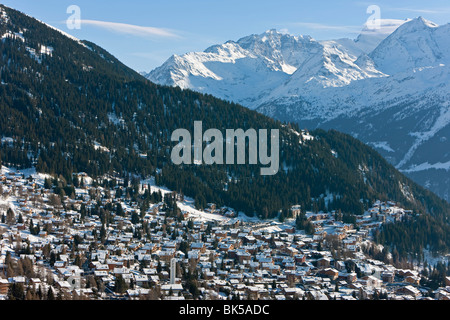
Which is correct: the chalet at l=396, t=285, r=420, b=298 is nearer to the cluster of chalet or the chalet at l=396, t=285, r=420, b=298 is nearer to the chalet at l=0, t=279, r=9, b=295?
the cluster of chalet

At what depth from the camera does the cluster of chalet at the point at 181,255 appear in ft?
340

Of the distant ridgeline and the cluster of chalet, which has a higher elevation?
the distant ridgeline

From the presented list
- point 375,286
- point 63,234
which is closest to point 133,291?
Answer: point 63,234

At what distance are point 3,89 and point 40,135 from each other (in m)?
23.1

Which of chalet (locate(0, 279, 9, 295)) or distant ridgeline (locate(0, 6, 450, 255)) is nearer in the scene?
chalet (locate(0, 279, 9, 295))

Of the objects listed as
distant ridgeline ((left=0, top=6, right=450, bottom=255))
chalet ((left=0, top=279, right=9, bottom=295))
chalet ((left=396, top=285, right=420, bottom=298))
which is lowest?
chalet ((left=396, top=285, right=420, bottom=298))

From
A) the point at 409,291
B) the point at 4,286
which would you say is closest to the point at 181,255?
the point at 4,286

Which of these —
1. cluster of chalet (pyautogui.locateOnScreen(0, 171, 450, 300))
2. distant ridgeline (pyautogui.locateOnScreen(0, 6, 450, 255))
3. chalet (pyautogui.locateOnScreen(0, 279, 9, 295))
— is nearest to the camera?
chalet (pyautogui.locateOnScreen(0, 279, 9, 295))

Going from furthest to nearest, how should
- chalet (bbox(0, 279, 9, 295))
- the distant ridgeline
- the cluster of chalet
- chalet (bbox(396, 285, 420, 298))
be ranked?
1. the distant ridgeline
2. chalet (bbox(396, 285, 420, 298))
3. the cluster of chalet
4. chalet (bbox(0, 279, 9, 295))

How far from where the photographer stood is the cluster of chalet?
4075 inches

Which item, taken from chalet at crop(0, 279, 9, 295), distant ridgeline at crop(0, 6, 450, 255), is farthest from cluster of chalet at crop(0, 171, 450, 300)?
distant ridgeline at crop(0, 6, 450, 255)

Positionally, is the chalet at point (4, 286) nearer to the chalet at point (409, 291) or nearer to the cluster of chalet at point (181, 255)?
the cluster of chalet at point (181, 255)

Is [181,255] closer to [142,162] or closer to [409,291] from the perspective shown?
[409,291]
